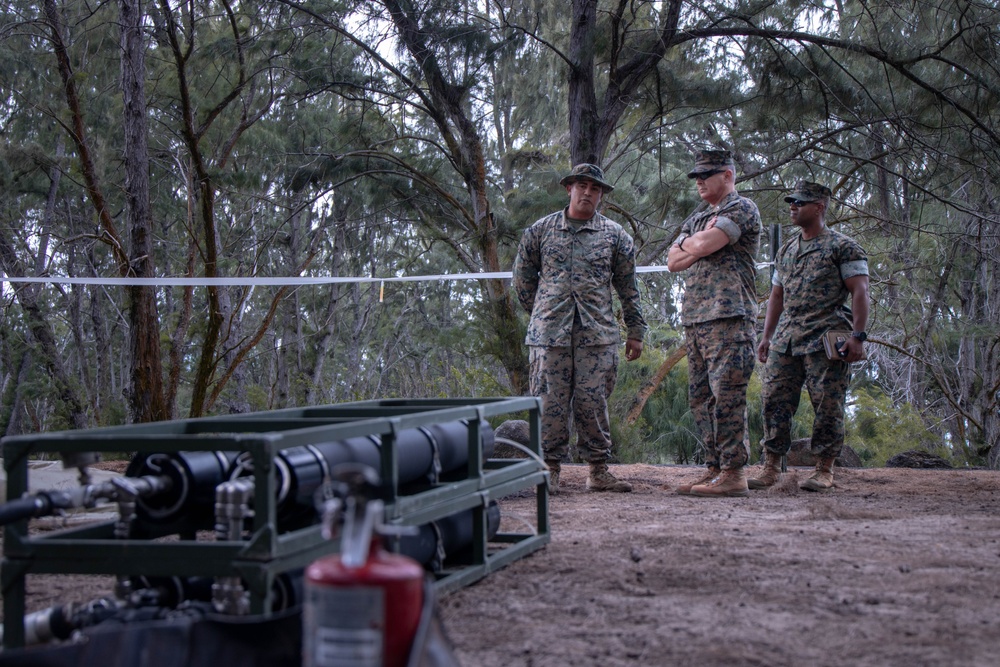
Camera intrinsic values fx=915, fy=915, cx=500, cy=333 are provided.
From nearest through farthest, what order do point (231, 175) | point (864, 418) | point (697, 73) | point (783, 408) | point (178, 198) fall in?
point (783, 408), point (697, 73), point (231, 175), point (864, 418), point (178, 198)

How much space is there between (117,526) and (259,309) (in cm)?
2252

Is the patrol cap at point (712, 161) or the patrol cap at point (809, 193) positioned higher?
the patrol cap at point (712, 161)

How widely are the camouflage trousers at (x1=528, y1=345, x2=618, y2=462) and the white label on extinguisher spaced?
403 cm

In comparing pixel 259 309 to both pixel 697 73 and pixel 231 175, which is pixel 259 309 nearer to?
pixel 231 175

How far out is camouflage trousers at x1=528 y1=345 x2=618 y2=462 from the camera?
539 cm

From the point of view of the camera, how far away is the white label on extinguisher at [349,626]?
1.31 metres

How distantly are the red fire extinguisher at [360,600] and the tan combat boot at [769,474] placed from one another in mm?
4723

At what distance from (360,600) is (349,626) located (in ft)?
0.13

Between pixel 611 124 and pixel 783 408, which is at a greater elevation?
pixel 611 124

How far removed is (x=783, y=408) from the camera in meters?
5.62

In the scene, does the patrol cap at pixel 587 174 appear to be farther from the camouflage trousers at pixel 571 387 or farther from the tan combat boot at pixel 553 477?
the tan combat boot at pixel 553 477

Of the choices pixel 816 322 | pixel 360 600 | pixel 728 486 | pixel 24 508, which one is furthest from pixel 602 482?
pixel 360 600

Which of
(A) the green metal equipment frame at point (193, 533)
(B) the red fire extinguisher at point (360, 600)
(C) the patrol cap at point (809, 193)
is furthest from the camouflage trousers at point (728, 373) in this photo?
(B) the red fire extinguisher at point (360, 600)

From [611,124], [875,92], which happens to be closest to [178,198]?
[611,124]
